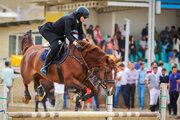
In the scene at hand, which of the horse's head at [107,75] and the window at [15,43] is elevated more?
the window at [15,43]

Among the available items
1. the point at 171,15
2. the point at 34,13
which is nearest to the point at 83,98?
the point at 171,15

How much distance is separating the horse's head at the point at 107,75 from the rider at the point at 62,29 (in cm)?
68

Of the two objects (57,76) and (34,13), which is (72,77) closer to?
(57,76)

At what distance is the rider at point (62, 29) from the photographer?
26.0ft

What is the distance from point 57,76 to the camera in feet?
27.5

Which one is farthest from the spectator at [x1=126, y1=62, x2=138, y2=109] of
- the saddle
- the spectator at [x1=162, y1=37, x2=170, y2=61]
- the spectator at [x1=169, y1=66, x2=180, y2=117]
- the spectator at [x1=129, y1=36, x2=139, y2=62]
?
the saddle

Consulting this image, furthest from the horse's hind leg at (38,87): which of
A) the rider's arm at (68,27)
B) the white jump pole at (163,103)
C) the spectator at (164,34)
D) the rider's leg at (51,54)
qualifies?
the spectator at (164,34)

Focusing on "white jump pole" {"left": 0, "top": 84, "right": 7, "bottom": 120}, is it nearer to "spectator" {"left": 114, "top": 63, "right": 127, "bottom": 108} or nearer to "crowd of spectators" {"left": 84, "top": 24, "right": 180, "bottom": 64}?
"spectator" {"left": 114, "top": 63, "right": 127, "bottom": 108}

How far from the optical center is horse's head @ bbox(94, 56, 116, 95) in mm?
7715

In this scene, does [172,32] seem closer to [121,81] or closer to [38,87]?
[121,81]

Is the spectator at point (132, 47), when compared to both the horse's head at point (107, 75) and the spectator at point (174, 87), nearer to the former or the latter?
the spectator at point (174, 87)

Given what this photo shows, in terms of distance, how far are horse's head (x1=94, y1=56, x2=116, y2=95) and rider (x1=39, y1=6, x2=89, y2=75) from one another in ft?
2.24

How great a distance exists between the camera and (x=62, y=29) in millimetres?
8312

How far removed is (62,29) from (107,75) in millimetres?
1522
